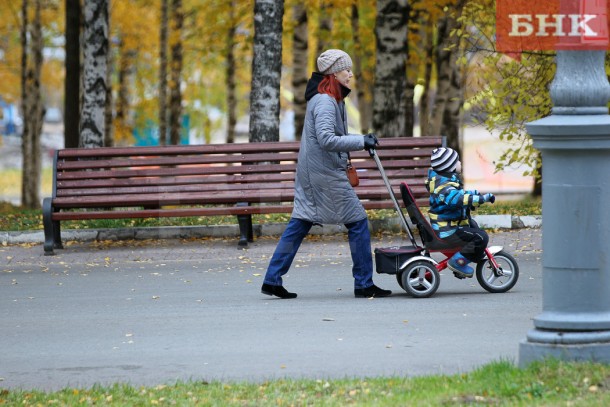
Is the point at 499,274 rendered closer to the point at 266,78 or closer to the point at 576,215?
the point at 576,215

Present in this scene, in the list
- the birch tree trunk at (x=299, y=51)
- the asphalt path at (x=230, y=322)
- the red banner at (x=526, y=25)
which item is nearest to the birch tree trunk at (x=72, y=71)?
the birch tree trunk at (x=299, y=51)

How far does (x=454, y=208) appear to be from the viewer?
9.34 metres

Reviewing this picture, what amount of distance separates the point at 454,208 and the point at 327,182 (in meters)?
1.01

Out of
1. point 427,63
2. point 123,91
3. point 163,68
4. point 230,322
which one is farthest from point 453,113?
point 230,322

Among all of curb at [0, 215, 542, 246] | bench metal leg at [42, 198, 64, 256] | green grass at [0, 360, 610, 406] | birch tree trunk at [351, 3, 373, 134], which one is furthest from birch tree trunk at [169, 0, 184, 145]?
green grass at [0, 360, 610, 406]

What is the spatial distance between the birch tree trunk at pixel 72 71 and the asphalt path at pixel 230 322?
9.31 meters

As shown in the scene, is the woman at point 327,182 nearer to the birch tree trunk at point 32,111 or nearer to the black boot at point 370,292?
the black boot at point 370,292

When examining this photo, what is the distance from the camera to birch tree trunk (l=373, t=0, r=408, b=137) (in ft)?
58.1

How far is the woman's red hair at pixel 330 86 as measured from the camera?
9.23 meters

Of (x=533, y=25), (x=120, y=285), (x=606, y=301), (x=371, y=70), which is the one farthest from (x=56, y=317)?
(x=371, y=70)

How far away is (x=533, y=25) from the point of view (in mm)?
15031

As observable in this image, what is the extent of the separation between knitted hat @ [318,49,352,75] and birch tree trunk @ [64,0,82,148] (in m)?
12.4

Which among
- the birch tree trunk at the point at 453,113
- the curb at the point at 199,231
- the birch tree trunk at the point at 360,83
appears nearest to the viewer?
the curb at the point at 199,231

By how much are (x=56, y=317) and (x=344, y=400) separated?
370 cm
